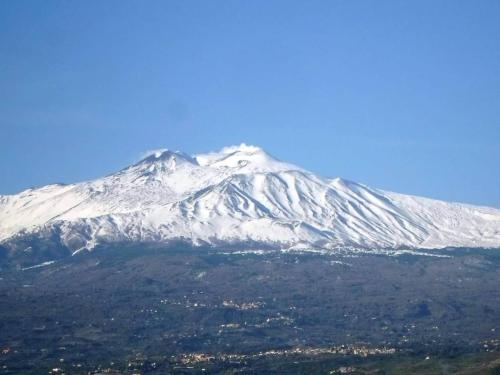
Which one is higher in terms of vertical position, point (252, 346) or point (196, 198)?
point (196, 198)

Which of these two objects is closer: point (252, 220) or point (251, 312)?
point (251, 312)

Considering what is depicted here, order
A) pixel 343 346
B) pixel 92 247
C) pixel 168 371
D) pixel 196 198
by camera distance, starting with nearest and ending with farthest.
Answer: pixel 168 371, pixel 343 346, pixel 92 247, pixel 196 198

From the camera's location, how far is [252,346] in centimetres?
10000

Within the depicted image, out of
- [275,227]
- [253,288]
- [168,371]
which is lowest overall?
[168,371]

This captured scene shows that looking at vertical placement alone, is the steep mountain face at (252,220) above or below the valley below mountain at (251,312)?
above

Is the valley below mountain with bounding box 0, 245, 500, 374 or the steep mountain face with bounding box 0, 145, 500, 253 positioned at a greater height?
the steep mountain face with bounding box 0, 145, 500, 253

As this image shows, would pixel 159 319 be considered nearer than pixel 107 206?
Yes

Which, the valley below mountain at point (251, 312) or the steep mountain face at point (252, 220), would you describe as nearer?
the valley below mountain at point (251, 312)

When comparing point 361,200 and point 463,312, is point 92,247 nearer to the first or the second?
point 361,200

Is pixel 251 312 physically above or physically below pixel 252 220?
below

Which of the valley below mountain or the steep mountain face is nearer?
the valley below mountain

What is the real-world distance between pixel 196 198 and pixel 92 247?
90.1 ft

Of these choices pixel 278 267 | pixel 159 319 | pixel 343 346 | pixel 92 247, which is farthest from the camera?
pixel 92 247

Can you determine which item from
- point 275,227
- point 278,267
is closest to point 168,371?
point 278,267
